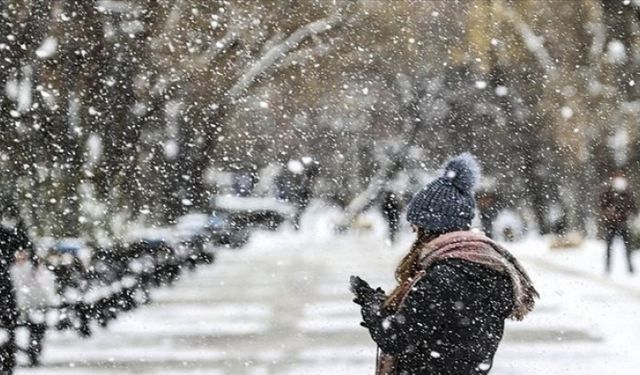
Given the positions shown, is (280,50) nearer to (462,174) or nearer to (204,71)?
(204,71)

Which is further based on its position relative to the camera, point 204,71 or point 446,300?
point 204,71

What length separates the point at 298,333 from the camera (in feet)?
41.6

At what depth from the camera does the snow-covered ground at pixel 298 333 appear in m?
10.3

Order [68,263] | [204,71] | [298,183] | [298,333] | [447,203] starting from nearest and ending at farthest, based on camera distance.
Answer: [447,203]
[298,333]
[68,263]
[204,71]
[298,183]

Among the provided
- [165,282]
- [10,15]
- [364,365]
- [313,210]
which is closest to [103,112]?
[165,282]

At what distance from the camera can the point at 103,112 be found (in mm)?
19484

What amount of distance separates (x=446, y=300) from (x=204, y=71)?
17.4m

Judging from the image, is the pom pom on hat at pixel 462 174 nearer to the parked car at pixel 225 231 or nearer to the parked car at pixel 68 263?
the parked car at pixel 68 263

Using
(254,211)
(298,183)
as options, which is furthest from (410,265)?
(298,183)

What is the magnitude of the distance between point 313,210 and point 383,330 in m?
69.9

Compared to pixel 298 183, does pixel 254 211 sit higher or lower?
lower

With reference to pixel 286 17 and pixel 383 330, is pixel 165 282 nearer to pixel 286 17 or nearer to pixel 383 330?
pixel 286 17

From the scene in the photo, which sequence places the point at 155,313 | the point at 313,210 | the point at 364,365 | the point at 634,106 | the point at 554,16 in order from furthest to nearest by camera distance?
the point at 313,210, the point at 634,106, the point at 554,16, the point at 155,313, the point at 364,365

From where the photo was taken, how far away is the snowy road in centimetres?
1027
